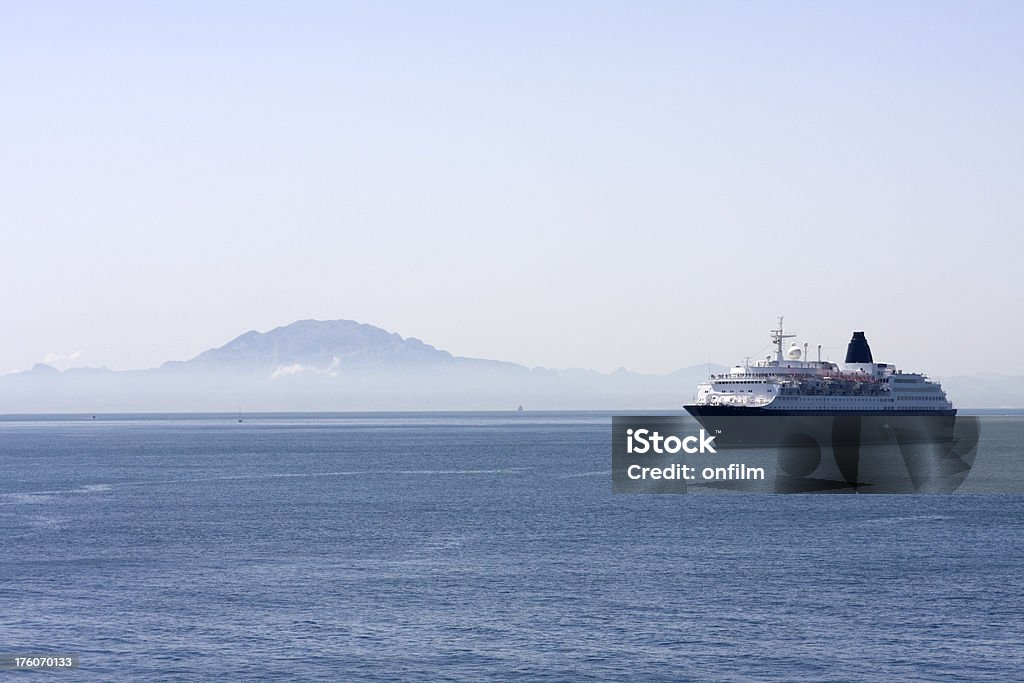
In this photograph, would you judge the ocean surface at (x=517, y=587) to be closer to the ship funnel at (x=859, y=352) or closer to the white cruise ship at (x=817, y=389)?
the white cruise ship at (x=817, y=389)

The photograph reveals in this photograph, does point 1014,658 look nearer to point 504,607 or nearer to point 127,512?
point 504,607

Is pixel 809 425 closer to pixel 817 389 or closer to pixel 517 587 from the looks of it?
pixel 817 389

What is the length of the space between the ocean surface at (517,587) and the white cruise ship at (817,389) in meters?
56.4

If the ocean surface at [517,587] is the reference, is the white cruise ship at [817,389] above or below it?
above

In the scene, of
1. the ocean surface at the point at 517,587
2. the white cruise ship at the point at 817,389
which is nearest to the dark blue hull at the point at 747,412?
the white cruise ship at the point at 817,389

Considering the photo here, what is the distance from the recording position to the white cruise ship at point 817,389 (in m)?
145

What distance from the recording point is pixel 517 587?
4953 centimetres

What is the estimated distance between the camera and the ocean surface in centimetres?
3834

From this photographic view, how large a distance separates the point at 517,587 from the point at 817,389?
106 meters

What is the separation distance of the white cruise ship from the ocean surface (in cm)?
A: 5639

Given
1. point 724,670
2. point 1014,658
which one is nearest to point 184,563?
point 724,670

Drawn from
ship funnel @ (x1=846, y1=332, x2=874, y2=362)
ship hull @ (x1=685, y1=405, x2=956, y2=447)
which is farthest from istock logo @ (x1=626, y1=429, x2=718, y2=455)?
ship funnel @ (x1=846, y1=332, x2=874, y2=362)

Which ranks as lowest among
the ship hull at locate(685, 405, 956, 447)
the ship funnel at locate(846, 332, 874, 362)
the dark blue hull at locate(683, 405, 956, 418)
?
the ship hull at locate(685, 405, 956, 447)

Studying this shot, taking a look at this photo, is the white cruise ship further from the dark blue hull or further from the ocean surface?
the ocean surface
